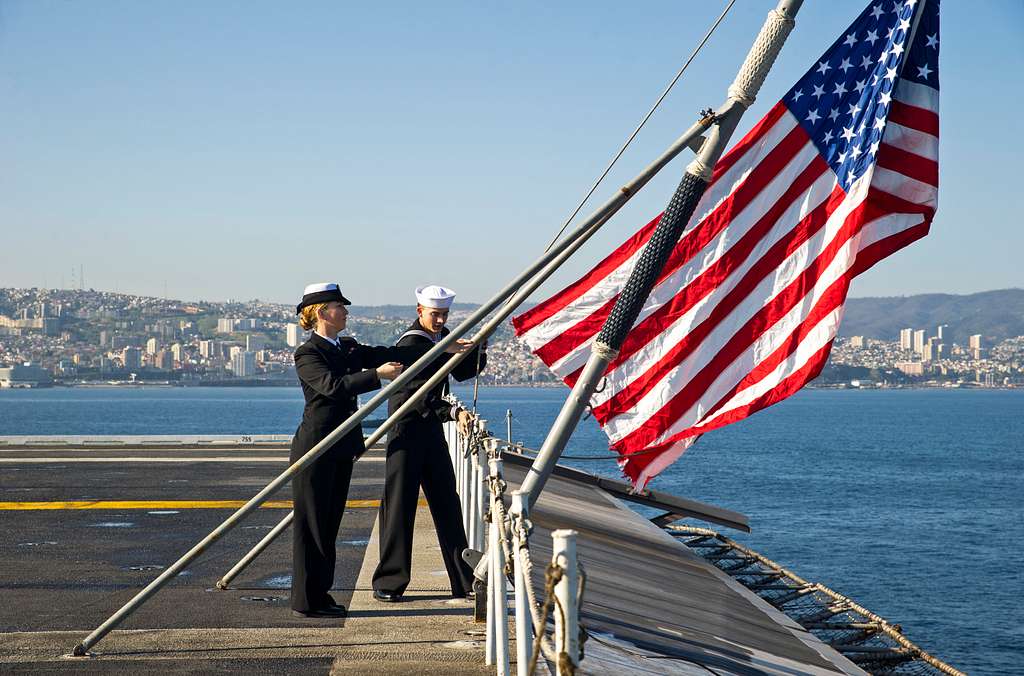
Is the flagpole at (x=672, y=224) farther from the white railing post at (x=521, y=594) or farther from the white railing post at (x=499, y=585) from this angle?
the white railing post at (x=521, y=594)

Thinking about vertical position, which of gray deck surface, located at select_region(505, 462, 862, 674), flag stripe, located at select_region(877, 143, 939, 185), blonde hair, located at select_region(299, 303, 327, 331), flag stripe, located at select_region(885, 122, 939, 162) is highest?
flag stripe, located at select_region(885, 122, 939, 162)

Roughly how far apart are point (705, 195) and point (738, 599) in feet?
24.8

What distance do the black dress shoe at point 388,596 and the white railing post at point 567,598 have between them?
478cm

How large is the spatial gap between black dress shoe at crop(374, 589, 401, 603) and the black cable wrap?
116 inches

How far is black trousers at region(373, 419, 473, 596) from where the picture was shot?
26.1 feet

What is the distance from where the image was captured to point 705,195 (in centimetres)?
704

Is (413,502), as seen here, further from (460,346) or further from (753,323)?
(753,323)

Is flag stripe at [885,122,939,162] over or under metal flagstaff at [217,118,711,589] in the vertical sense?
over

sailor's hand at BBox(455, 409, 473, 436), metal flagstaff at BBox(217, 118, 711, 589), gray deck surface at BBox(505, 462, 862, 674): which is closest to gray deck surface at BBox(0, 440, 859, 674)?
gray deck surface at BBox(505, 462, 862, 674)

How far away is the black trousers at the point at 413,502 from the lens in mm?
7969

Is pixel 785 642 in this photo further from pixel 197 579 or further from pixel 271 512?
pixel 271 512

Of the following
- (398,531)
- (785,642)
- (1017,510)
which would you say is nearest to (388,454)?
(398,531)

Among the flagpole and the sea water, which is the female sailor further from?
the sea water

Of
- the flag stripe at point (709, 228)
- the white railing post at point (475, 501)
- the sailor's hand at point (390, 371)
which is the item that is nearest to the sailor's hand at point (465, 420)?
the white railing post at point (475, 501)
